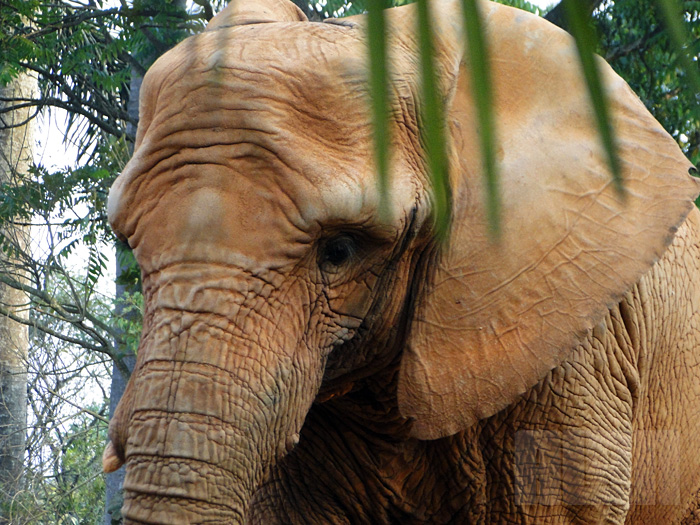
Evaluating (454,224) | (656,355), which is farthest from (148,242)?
(656,355)

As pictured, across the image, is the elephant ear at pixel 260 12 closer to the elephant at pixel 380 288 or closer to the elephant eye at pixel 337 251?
the elephant at pixel 380 288

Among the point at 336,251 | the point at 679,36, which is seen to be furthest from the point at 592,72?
the point at 336,251

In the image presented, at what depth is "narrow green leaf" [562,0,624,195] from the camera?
1.34 feet

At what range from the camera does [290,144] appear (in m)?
1.99

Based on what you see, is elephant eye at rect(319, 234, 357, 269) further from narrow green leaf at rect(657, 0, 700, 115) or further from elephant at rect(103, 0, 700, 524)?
narrow green leaf at rect(657, 0, 700, 115)

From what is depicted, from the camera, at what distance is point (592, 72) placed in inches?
16.3

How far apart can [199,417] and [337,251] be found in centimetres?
50

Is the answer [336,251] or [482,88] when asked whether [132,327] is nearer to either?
[336,251]

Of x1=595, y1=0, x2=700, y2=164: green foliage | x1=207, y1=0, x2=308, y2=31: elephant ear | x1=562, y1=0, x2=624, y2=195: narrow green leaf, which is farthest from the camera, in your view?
x1=595, y1=0, x2=700, y2=164: green foliage

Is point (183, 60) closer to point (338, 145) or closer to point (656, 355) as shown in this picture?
point (338, 145)

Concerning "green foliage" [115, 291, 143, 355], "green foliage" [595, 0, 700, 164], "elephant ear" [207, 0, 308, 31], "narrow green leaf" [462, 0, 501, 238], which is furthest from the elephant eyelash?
"green foliage" [115, 291, 143, 355]

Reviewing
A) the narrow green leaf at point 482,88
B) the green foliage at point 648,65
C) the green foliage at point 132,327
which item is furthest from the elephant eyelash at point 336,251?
the green foliage at point 132,327

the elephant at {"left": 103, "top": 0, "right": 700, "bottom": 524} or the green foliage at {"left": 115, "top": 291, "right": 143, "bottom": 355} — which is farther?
the green foliage at {"left": 115, "top": 291, "right": 143, "bottom": 355}

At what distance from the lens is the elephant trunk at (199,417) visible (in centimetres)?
175
